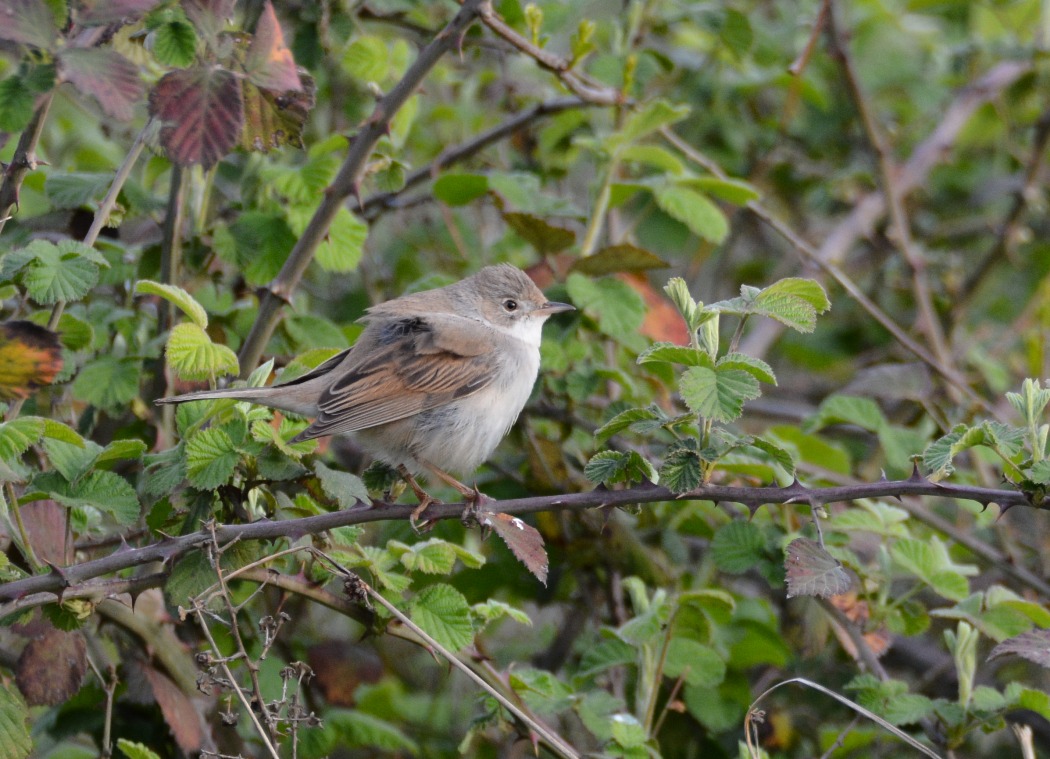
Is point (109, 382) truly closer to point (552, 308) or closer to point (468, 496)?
point (468, 496)

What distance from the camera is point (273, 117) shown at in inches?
102

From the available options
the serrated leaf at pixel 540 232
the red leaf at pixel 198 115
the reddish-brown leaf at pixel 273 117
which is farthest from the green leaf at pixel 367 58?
the red leaf at pixel 198 115

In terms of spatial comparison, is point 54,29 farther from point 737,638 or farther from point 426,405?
point 737,638

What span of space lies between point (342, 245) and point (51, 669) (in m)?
1.50

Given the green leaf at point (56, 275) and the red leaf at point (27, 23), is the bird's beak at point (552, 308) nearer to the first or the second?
the green leaf at point (56, 275)

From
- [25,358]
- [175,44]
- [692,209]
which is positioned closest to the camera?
[25,358]

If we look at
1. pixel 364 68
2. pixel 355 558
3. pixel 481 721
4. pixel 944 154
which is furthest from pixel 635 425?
A: pixel 944 154

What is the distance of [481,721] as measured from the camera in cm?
293

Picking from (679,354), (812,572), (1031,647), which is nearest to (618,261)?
(679,354)

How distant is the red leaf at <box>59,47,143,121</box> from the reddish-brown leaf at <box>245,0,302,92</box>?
28 centimetres

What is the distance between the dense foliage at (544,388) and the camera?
7.97 ft

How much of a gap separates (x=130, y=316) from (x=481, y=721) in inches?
63.0

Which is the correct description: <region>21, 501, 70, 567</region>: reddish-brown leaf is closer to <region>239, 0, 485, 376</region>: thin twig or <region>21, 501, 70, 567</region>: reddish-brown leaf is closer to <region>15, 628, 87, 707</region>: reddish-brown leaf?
<region>15, 628, 87, 707</region>: reddish-brown leaf

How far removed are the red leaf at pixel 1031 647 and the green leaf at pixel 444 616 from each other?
123cm
